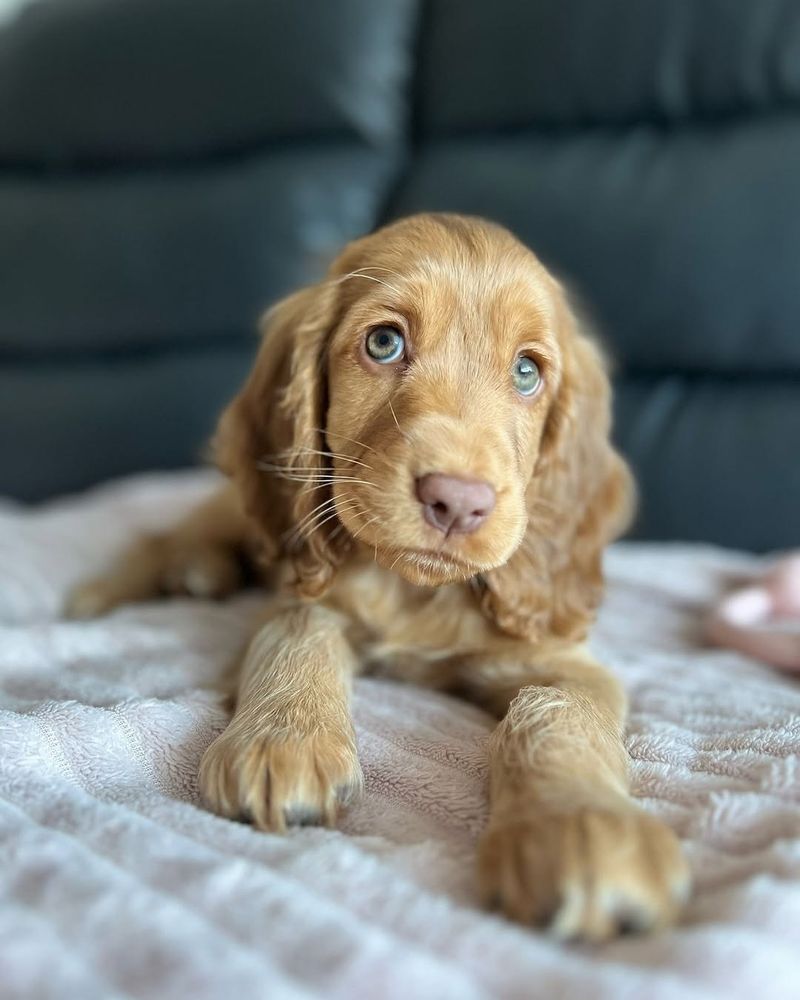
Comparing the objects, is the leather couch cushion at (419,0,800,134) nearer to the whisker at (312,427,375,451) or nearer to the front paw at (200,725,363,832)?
the whisker at (312,427,375,451)

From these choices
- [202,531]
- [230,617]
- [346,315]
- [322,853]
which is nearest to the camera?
[322,853]

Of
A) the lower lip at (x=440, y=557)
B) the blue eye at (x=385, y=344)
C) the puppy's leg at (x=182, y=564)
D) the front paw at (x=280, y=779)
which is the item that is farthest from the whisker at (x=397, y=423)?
the puppy's leg at (x=182, y=564)

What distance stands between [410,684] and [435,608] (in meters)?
0.20

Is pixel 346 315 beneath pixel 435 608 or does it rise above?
above

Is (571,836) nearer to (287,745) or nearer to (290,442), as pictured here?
(287,745)

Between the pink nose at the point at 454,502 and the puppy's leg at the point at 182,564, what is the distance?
143 centimetres

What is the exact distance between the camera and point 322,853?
1.28m

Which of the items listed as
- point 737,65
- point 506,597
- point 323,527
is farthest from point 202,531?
point 737,65

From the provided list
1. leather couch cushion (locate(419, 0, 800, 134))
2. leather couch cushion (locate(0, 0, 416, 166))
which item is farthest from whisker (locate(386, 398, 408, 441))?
leather couch cushion (locate(0, 0, 416, 166))

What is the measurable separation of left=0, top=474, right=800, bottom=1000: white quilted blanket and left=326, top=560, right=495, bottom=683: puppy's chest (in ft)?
0.40

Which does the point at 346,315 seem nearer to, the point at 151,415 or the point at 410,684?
the point at 410,684

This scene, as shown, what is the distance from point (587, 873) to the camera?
112cm

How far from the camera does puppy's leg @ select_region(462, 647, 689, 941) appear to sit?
3.64ft

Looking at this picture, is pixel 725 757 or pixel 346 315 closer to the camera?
pixel 725 757
